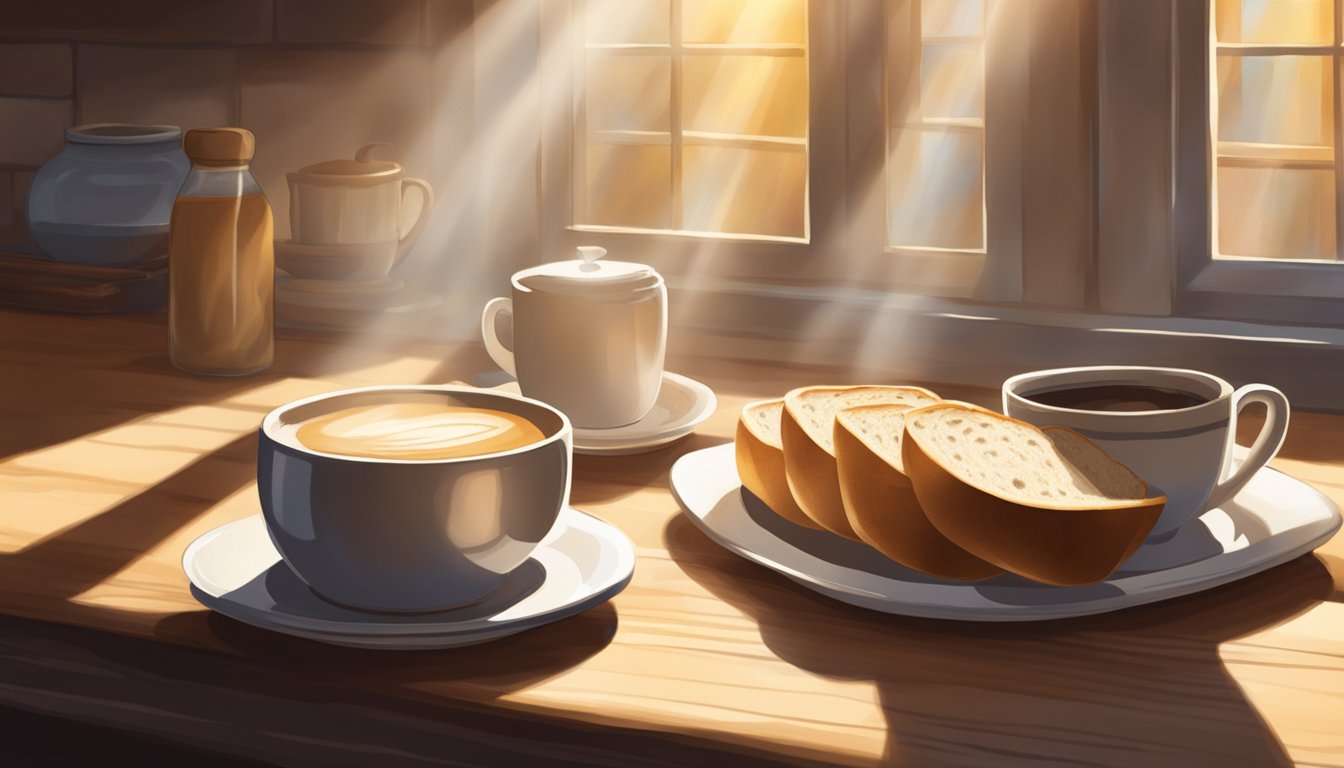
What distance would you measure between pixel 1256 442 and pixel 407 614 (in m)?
0.51

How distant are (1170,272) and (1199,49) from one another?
218 mm

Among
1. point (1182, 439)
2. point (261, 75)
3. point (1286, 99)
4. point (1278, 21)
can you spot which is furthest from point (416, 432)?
point (1278, 21)

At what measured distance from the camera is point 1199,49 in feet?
4.16

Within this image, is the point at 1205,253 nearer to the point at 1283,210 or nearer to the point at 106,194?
the point at 106,194

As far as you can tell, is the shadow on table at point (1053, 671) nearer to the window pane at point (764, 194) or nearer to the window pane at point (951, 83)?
the window pane at point (951, 83)

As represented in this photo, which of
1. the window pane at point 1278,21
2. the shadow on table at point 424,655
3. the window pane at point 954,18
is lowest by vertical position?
the shadow on table at point 424,655

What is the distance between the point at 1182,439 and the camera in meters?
0.75

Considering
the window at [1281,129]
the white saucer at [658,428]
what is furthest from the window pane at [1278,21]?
the white saucer at [658,428]

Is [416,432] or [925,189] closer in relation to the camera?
[416,432]

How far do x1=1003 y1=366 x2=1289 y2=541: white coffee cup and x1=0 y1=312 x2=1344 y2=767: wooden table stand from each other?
0.18 feet

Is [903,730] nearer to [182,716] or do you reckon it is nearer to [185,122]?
[182,716]

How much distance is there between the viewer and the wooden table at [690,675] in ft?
1.98

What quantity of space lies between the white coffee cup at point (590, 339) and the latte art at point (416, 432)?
0.94 feet

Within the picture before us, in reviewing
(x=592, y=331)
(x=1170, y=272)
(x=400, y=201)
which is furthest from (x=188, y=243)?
(x=1170, y=272)
